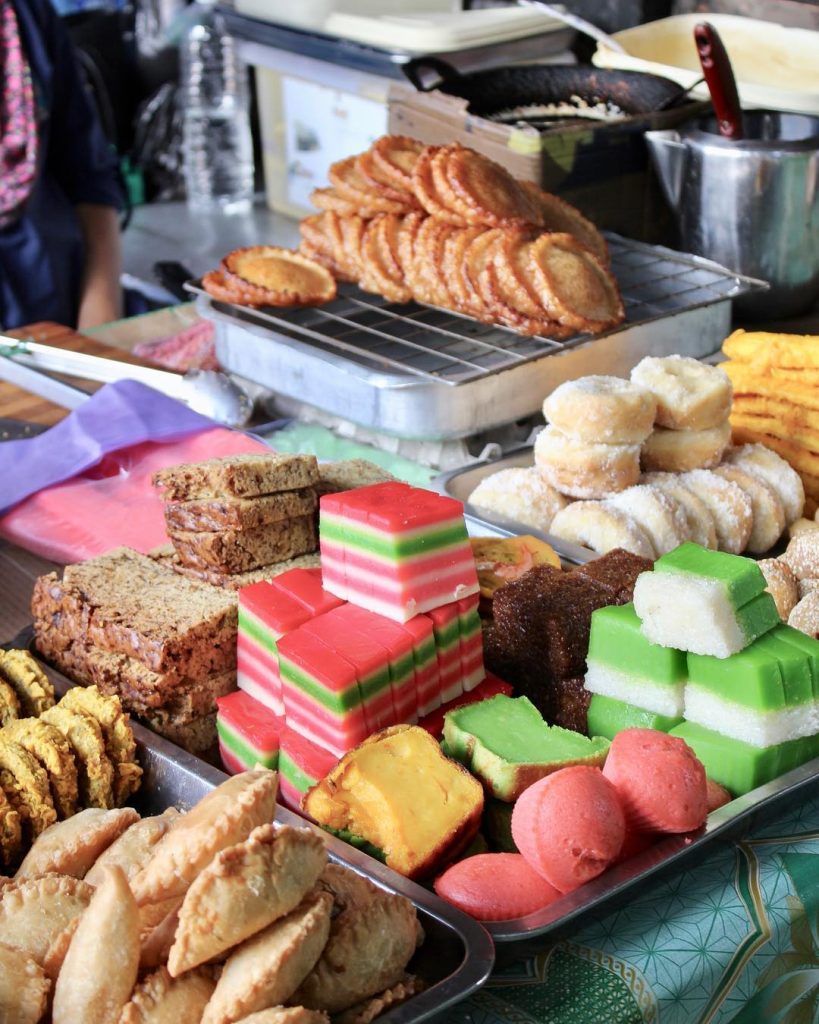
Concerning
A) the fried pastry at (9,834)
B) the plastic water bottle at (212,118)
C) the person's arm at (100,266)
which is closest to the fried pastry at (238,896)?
the fried pastry at (9,834)

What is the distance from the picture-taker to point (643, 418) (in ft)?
5.84

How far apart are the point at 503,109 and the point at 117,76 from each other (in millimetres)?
3497

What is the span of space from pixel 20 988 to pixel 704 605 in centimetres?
70

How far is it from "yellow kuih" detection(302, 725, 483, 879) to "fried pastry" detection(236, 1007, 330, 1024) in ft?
0.87

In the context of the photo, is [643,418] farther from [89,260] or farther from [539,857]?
[89,260]

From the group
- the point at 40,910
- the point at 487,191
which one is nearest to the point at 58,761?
the point at 40,910

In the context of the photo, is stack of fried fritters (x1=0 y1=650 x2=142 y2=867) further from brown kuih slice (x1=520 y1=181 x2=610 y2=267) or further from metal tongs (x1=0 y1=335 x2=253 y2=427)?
brown kuih slice (x1=520 y1=181 x2=610 y2=267)

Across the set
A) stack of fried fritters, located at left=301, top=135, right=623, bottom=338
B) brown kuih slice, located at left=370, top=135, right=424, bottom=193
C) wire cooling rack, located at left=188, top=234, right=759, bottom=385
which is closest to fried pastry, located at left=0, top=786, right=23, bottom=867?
wire cooling rack, located at left=188, top=234, right=759, bottom=385

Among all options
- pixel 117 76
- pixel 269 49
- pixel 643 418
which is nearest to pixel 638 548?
pixel 643 418

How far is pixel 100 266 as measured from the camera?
3.70 metres

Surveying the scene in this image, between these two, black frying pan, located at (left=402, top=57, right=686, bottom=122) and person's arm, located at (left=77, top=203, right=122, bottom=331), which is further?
person's arm, located at (left=77, top=203, right=122, bottom=331)

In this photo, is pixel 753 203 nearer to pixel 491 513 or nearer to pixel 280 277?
pixel 280 277

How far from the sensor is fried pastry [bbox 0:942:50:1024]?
0.93 m

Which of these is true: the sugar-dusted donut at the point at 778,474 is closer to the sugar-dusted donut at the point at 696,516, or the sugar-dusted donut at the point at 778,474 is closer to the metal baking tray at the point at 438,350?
the sugar-dusted donut at the point at 696,516
